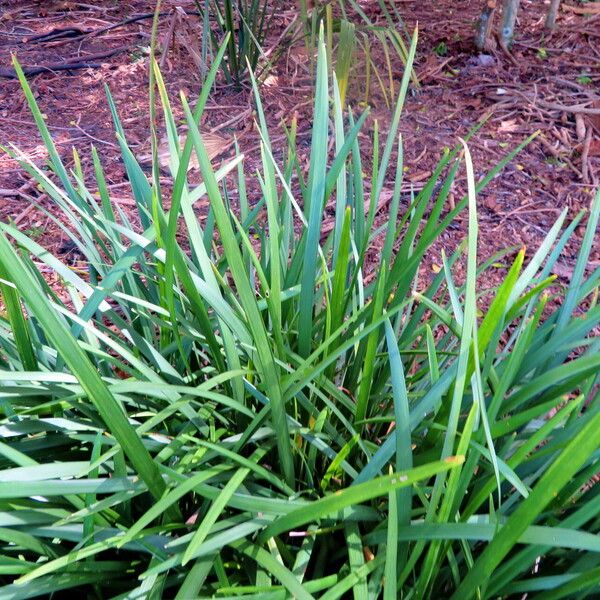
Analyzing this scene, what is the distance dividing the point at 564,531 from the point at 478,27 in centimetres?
249

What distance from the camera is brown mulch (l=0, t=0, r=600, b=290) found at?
2.09 meters

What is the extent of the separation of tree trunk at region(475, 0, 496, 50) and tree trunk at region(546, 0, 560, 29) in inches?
12.2

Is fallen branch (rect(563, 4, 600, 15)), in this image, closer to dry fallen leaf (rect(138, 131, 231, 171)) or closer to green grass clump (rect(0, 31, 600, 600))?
dry fallen leaf (rect(138, 131, 231, 171))

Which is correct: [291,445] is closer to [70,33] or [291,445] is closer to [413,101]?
[413,101]

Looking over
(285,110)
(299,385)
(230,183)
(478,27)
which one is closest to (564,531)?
(299,385)

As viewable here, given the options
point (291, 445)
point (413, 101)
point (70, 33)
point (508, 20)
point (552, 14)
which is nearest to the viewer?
point (291, 445)

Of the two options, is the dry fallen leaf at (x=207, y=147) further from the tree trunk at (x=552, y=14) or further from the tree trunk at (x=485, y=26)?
the tree trunk at (x=552, y=14)

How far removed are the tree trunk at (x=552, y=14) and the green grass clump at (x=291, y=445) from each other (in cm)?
217

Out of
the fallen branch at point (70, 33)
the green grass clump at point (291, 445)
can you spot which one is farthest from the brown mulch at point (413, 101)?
the green grass clump at point (291, 445)

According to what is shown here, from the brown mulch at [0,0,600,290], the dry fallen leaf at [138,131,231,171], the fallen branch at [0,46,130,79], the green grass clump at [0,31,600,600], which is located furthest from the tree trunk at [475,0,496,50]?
the green grass clump at [0,31,600,600]

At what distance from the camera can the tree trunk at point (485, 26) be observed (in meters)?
2.60

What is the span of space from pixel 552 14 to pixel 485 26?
0.41 metres

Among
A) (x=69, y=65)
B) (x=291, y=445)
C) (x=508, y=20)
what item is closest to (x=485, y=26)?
(x=508, y=20)

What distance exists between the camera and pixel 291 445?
90 cm
